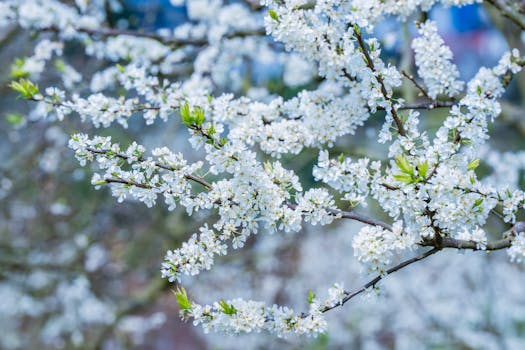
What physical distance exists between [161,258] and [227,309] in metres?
4.74

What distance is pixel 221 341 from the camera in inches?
336

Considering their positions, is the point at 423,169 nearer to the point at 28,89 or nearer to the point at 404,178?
the point at 404,178

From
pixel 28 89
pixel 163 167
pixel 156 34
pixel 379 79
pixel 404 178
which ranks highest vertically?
pixel 379 79

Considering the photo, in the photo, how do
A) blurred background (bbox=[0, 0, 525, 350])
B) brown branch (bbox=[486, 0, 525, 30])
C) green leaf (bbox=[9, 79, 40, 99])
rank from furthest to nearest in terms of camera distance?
blurred background (bbox=[0, 0, 525, 350]) < brown branch (bbox=[486, 0, 525, 30]) < green leaf (bbox=[9, 79, 40, 99])

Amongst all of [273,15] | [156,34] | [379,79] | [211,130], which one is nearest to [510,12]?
[379,79]

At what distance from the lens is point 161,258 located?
6.68m

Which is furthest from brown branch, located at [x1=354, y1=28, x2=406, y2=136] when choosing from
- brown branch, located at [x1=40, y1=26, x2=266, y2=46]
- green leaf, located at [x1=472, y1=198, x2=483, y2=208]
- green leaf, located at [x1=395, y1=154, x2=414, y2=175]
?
brown branch, located at [x1=40, y1=26, x2=266, y2=46]

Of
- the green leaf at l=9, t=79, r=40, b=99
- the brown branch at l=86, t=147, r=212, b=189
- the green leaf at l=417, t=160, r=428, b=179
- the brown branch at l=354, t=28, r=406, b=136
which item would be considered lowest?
the green leaf at l=9, t=79, r=40, b=99

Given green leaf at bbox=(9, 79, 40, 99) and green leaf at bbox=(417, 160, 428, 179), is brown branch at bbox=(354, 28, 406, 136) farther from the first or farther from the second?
green leaf at bbox=(9, 79, 40, 99)

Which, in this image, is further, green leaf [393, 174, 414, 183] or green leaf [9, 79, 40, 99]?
green leaf [9, 79, 40, 99]

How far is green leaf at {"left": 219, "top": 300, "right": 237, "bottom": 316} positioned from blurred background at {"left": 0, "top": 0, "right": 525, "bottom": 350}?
2296mm

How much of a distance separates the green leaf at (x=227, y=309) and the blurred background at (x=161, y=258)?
230 cm

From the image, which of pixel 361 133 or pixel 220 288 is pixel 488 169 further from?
pixel 220 288

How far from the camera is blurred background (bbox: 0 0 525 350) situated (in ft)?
18.0
